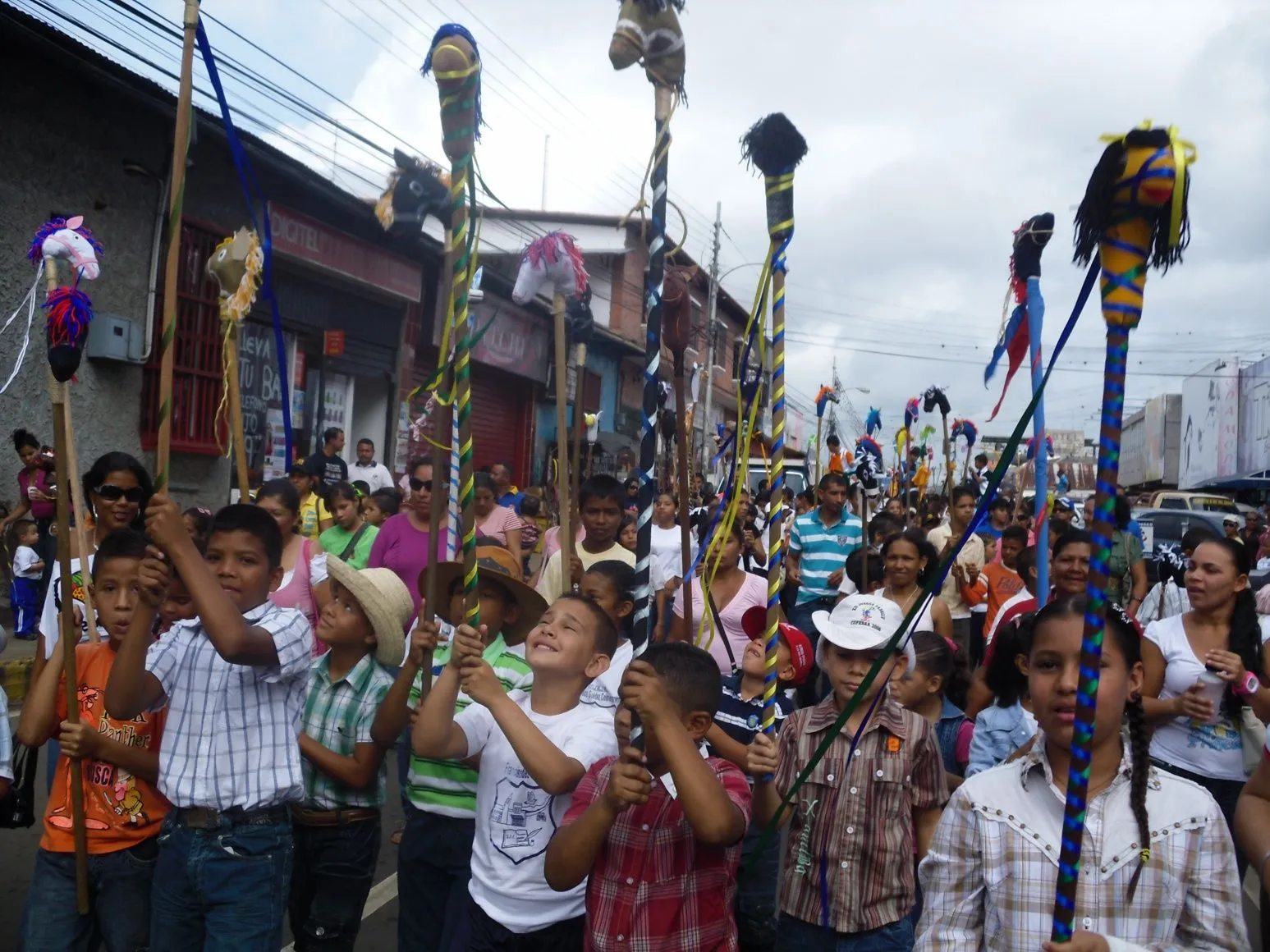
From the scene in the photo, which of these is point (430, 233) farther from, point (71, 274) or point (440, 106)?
point (440, 106)

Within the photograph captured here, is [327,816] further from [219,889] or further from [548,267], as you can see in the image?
[548,267]

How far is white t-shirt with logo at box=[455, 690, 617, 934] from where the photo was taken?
9.56 ft

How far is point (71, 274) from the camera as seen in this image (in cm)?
439

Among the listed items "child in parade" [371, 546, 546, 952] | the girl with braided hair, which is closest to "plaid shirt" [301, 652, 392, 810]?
"child in parade" [371, 546, 546, 952]

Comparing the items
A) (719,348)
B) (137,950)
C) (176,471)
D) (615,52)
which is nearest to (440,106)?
(615,52)

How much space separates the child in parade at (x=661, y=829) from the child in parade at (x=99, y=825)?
1.44 meters

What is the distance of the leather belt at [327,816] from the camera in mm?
3564

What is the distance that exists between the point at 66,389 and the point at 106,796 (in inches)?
52.9

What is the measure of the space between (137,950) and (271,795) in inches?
28.1

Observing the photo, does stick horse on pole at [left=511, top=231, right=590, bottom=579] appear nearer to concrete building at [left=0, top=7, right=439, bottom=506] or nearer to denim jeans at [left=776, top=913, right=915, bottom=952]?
denim jeans at [left=776, top=913, right=915, bottom=952]

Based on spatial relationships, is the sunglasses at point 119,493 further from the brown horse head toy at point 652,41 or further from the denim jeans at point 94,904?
the brown horse head toy at point 652,41

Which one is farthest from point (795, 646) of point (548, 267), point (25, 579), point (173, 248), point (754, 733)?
point (25, 579)

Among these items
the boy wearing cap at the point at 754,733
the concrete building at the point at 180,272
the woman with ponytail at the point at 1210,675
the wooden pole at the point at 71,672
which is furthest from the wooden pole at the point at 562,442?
the concrete building at the point at 180,272

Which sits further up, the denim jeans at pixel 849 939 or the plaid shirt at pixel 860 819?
the plaid shirt at pixel 860 819
